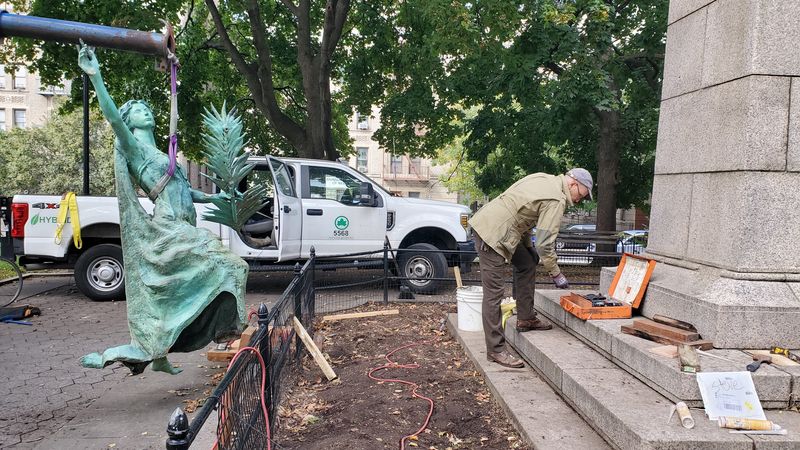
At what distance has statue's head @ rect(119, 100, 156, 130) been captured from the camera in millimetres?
4289

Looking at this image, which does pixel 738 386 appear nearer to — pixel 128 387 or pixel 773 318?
pixel 773 318

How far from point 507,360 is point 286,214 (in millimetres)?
5136

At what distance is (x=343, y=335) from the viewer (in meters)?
6.53

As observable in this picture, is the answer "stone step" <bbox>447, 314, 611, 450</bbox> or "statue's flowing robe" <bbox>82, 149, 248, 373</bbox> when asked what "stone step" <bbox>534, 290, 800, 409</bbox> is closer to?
"stone step" <bbox>447, 314, 611, 450</bbox>

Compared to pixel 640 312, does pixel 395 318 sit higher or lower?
lower

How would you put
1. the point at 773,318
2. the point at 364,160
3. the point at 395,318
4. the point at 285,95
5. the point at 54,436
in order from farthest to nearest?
the point at 364,160 < the point at 285,95 < the point at 395,318 < the point at 54,436 < the point at 773,318

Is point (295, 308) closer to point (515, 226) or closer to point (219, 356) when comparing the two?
point (219, 356)

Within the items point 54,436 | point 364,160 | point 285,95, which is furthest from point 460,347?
point 364,160

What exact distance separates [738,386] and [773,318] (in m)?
0.79

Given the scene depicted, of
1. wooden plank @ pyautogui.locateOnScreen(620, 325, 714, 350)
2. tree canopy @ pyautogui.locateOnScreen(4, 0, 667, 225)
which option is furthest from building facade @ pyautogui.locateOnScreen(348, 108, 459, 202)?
wooden plank @ pyautogui.locateOnScreen(620, 325, 714, 350)

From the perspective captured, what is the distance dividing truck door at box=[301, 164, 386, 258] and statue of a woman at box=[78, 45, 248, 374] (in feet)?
16.4

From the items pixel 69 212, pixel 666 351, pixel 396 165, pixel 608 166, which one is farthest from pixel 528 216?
pixel 396 165

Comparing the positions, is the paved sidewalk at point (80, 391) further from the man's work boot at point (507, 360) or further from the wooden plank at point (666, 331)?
the wooden plank at point (666, 331)

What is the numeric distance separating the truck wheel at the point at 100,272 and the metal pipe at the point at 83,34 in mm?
6190
